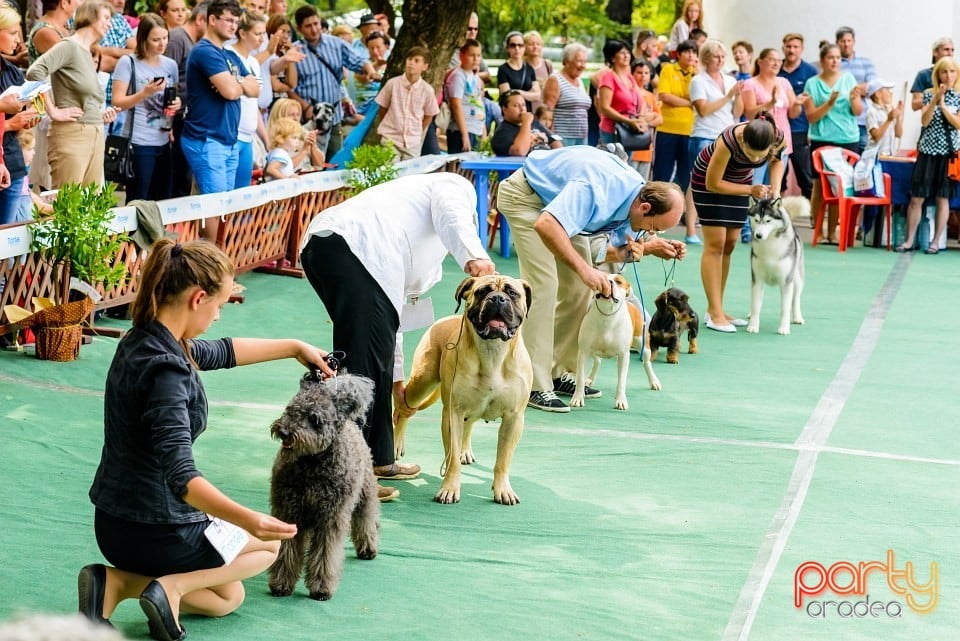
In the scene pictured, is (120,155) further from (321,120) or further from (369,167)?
(321,120)

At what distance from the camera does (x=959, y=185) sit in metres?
14.2

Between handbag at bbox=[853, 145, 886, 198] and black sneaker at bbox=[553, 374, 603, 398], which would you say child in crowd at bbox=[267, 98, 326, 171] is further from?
handbag at bbox=[853, 145, 886, 198]

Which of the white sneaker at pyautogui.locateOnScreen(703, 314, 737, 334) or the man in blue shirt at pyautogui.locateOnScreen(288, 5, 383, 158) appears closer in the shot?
the white sneaker at pyautogui.locateOnScreen(703, 314, 737, 334)

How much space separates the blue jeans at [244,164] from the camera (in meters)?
10.2

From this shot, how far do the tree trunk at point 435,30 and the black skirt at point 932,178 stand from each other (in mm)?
5423

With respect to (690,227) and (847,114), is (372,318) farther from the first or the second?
(847,114)

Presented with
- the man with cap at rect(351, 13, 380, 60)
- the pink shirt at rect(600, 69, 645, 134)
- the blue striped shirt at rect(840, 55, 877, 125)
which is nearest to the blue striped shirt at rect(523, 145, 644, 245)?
the pink shirt at rect(600, 69, 645, 134)

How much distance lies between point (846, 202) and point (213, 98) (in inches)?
313

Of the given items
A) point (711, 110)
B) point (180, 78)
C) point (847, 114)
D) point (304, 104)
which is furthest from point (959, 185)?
point (180, 78)

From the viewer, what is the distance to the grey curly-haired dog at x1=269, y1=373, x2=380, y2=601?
13.1 feet

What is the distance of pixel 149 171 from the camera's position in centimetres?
973

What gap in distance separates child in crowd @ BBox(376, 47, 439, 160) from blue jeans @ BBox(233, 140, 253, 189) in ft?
8.38

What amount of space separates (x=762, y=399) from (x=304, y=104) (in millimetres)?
6571

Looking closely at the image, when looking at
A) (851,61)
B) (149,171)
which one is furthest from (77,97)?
(851,61)
